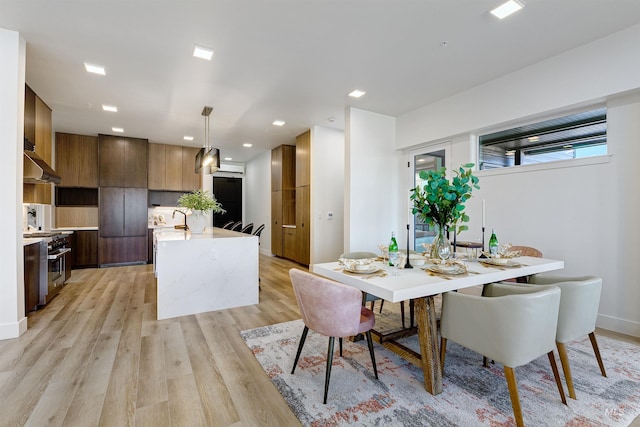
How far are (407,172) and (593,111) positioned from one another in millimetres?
2588

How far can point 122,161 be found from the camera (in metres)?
6.64

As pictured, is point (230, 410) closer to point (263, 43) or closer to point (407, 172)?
point (263, 43)

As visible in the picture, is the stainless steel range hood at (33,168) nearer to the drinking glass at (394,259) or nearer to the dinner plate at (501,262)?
the drinking glass at (394,259)

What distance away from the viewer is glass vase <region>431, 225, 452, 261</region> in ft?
7.97

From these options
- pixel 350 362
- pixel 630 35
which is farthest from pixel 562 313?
pixel 630 35

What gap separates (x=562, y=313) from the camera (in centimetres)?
191

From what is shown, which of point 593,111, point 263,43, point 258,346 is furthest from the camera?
point 593,111

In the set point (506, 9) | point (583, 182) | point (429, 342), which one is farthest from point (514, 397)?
point (506, 9)

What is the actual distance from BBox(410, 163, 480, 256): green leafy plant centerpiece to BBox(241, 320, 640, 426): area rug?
3.63 feet

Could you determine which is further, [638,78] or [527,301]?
[638,78]

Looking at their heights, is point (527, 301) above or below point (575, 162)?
below

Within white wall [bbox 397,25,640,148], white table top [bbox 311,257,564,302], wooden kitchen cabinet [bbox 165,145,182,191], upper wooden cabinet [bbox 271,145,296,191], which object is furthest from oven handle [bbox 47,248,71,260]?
white wall [bbox 397,25,640,148]

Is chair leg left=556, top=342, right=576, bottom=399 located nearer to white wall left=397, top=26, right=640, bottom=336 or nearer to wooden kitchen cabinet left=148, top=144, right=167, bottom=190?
white wall left=397, top=26, right=640, bottom=336

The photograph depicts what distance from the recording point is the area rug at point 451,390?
5.61ft
